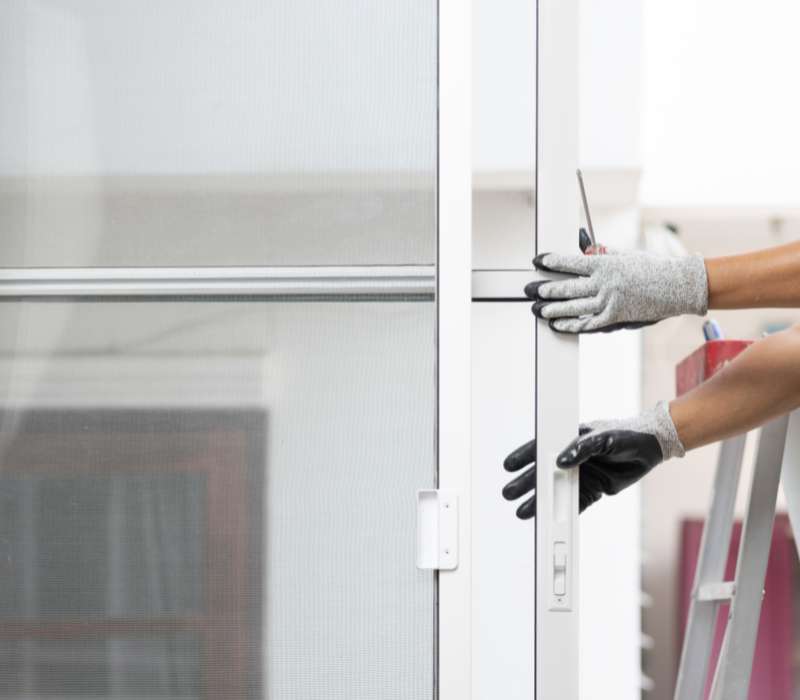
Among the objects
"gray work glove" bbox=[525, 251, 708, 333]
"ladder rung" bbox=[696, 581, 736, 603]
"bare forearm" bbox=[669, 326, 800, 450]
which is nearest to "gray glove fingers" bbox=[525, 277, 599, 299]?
"gray work glove" bbox=[525, 251, 708, 333]

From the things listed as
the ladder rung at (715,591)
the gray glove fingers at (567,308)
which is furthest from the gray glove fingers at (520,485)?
the ladder rung at (715,591)

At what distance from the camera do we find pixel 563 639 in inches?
43.4

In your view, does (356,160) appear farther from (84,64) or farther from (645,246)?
(645,246)

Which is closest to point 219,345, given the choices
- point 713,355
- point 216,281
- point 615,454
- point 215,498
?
point 216,281

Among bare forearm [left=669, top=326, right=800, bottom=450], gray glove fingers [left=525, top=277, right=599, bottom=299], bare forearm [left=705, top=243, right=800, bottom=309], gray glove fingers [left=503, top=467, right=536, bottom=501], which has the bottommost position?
gray glove fingers [left=503, top=467, right=536, bottom=501]

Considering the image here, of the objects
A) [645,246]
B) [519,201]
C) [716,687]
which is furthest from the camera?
[645,246]

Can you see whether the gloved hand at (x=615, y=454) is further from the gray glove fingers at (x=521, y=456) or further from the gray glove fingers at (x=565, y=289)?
the gray glove fingers at (x=565, y=289)

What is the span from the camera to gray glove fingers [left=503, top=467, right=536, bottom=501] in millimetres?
1200

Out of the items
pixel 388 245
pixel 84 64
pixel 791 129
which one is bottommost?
pixel 388 245

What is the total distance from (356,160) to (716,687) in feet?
3.70

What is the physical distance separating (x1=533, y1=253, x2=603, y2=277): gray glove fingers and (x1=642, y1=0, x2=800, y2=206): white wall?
2509 mm

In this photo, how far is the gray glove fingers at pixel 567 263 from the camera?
1129mm

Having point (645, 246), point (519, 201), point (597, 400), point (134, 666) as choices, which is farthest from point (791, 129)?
point (134, 666)

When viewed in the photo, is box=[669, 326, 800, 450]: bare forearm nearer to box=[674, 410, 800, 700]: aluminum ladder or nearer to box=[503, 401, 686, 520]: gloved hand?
box=[503, 401, 686, 520]: gloved hand
